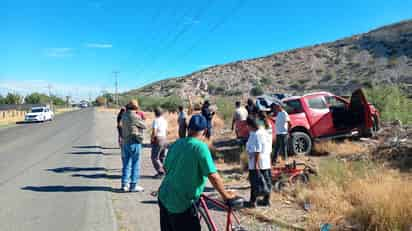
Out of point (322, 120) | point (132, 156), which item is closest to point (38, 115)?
point (322, 120)

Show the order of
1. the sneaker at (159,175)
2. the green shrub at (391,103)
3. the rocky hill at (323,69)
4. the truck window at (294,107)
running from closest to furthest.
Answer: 1. the sneaker at (159,175)
2. the truck window at (294,107)
3. the green shrub at (391,103)
4. the rocky hill at (323,69)

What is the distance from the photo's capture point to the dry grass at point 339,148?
33.3 feet

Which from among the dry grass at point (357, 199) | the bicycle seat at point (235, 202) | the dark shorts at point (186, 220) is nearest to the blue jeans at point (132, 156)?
the dry grass at point (357, 199)

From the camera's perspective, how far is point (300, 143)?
10617mm

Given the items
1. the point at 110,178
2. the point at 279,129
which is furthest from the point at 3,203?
the point at 279,129

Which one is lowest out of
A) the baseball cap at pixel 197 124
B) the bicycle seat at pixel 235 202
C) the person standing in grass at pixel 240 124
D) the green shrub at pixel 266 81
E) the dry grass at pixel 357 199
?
the dry grass at pixel 357 199

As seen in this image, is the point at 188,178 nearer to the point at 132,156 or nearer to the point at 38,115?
the point at 132,156

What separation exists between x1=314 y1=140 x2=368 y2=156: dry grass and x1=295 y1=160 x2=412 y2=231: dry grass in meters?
2.62

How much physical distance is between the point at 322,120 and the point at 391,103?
5.29m

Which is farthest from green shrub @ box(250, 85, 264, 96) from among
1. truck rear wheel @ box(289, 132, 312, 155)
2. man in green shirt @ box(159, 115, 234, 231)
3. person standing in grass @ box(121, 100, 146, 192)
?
man in green shirt @ box(159, 115, 234, 231)

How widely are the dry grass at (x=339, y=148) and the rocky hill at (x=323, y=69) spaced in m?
30.1

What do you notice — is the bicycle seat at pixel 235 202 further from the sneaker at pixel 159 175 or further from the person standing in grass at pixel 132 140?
the sneaker at pixel 159 175

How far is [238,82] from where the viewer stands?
61094 mm

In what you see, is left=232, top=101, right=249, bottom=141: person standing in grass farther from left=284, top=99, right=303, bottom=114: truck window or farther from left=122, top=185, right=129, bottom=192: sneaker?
left=122, top=185, right=129, bottom=192: sneaker
